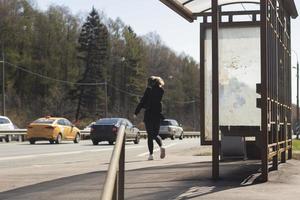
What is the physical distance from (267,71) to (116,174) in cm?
546

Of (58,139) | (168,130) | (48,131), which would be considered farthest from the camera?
(168,130)

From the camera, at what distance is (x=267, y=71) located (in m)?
9.73

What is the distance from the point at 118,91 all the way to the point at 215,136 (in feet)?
365

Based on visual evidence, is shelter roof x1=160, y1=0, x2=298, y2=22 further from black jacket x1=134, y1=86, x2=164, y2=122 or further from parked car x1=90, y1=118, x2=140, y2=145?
parked car x1=90, y1=118, x2=140, y2=145

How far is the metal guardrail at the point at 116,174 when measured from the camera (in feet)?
13.9

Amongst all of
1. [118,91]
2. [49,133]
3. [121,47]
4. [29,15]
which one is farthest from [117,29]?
[49,133]

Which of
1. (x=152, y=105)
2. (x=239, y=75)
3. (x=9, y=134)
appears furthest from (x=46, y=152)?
(x=9, y=134)

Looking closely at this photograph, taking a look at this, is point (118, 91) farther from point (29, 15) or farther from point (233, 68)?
point (233, 68)

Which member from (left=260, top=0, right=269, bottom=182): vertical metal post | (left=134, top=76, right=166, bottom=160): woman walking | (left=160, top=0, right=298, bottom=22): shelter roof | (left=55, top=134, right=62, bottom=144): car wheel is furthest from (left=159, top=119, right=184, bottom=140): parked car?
(left=260, top=0, right=269, bottom=182): vertical metal post

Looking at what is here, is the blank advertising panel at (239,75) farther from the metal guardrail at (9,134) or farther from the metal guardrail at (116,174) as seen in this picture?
the metal guardrail at (9,134)

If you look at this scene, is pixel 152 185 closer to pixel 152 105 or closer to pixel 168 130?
pixel 152 105

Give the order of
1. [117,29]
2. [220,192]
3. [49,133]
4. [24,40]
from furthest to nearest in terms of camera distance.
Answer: [117,29], [24,40], [49,133], [220,192]

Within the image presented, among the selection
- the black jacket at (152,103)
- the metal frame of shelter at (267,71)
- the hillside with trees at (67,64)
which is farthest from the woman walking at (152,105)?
the hillside with trees at (67,64)

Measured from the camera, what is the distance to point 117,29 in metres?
117
